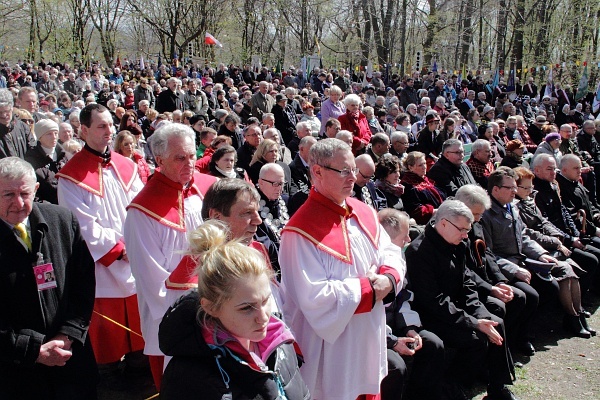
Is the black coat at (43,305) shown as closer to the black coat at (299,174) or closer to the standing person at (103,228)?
the standing person at (103,228)

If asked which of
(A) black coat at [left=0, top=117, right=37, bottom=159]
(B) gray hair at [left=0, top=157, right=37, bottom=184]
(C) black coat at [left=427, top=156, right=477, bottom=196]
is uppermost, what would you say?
(B) gray hair at [left=0, top=157, right=37, bottom=184]

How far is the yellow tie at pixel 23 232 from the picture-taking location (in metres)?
2.90

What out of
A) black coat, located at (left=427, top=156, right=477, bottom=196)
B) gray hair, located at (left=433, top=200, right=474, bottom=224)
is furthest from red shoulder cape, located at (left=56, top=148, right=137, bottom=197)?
black coat, located at (left=427, top=156, right=477, bottom=196)

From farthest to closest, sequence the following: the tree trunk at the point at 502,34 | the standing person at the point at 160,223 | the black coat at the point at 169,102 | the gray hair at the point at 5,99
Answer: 1. the tree trunk at the point at 502,34
2. the black coat at the point at 169,102
3. the gray hair at the point at 5,99
4. the standing person at the point at 160,223

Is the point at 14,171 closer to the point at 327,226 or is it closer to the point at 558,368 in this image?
the point at 327,226

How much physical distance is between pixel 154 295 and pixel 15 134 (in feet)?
12.9

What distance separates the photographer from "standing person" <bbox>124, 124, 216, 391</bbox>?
349 centimetres

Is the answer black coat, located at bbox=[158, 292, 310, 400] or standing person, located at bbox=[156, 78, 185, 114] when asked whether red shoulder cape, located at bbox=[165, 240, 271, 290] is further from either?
standing person, located at bbox=[156, 78, 185, 114]

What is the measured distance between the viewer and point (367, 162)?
19.9ft

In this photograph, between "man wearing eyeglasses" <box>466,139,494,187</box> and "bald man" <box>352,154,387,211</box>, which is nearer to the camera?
"bald man" <box>352,154,387,211</box>

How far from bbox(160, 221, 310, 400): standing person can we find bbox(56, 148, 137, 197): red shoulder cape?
2.58 m

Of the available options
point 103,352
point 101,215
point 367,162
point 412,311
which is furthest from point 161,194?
point 367,162

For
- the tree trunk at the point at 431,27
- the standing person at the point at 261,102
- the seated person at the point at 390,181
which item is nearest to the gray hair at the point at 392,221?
the seated person at the point at 390,181

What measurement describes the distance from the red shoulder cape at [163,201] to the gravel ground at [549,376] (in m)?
1.54
